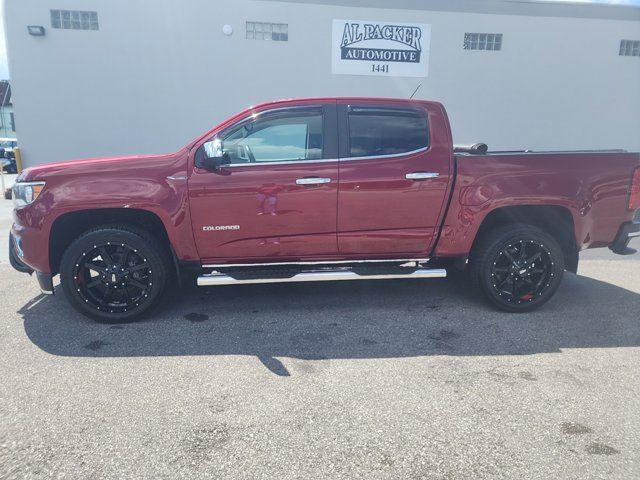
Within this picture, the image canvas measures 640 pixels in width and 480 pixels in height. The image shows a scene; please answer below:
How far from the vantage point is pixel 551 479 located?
232 centimetres

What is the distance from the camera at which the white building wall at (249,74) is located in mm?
12031

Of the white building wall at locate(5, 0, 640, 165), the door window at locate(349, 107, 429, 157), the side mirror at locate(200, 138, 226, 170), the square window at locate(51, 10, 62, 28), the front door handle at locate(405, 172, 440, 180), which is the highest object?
the square window at locate(51, 10, 62, 28)

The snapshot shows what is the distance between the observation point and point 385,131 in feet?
14.3

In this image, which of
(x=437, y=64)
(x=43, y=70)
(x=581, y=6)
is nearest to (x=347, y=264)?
(x=437, y=64)

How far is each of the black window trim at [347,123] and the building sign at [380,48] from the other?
9.08m

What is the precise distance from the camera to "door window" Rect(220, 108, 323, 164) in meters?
4.20

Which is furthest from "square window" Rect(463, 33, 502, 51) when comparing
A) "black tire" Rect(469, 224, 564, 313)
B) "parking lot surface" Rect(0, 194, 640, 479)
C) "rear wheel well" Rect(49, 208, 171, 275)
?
"rear wheel well" Rect(49, 208, 171, 275)

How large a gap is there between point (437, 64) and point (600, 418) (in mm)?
11944

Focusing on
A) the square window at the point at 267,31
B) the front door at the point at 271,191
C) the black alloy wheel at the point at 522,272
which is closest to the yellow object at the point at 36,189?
Result: the front door at the point at 271,191

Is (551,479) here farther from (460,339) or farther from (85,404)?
(85,404)

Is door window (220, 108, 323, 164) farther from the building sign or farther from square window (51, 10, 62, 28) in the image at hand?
square window (51, 10, 62, 28)

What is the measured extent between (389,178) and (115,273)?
8.30 ft

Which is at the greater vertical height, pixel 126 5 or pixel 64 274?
pixel 126 5

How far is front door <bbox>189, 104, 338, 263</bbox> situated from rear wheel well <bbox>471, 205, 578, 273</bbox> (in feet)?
5.07
